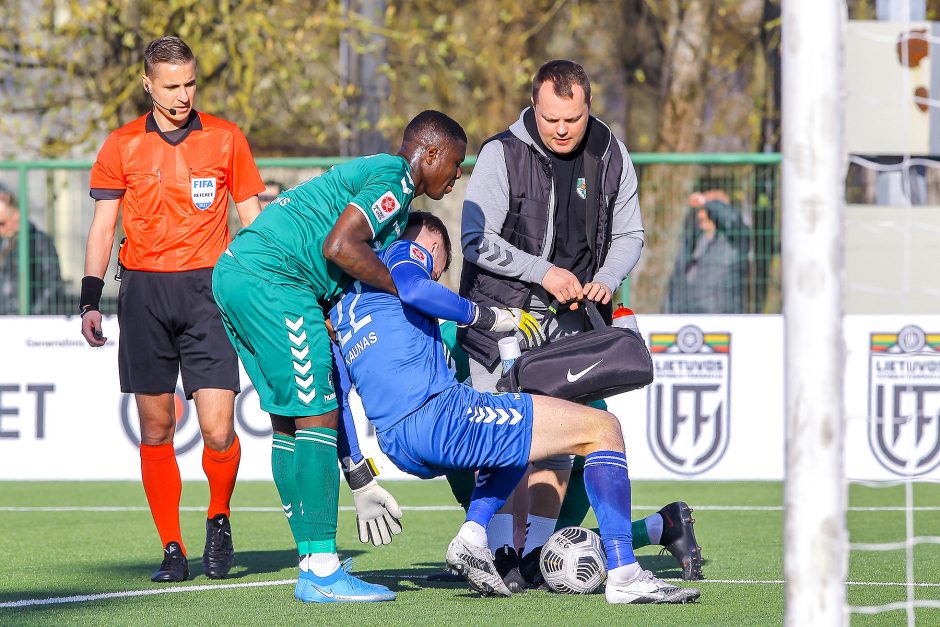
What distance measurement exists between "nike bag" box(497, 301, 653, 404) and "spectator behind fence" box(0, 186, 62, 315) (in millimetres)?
6844

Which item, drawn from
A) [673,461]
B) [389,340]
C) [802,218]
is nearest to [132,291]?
[389,340]

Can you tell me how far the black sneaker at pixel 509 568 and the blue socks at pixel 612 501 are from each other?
58cm

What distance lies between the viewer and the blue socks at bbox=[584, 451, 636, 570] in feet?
17.7

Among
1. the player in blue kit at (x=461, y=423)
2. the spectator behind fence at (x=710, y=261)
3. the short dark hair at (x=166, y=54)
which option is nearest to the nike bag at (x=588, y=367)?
the player in blue kit at (x=461, y=423)

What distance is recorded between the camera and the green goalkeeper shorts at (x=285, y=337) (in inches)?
217

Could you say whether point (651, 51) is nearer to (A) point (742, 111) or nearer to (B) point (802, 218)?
(A) point (742, 111)

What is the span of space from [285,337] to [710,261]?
6.31 meters

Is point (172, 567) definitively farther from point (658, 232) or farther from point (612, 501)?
point (658, 232)

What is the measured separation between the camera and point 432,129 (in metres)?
5.64

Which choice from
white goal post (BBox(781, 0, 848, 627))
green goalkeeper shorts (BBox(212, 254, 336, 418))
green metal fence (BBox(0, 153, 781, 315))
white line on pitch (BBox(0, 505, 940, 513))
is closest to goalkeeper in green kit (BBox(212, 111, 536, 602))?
green goalkeeper shorts (BBox(212, 254, 336, 418))

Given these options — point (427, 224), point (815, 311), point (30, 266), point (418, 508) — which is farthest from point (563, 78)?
point (30, 266)

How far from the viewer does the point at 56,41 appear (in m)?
17.0

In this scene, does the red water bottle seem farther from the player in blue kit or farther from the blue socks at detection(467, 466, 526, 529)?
the blue socks at detection(467, 466, 526, 529)

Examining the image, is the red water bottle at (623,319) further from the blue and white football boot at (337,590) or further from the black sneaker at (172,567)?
the black sneaker at (172,567)
